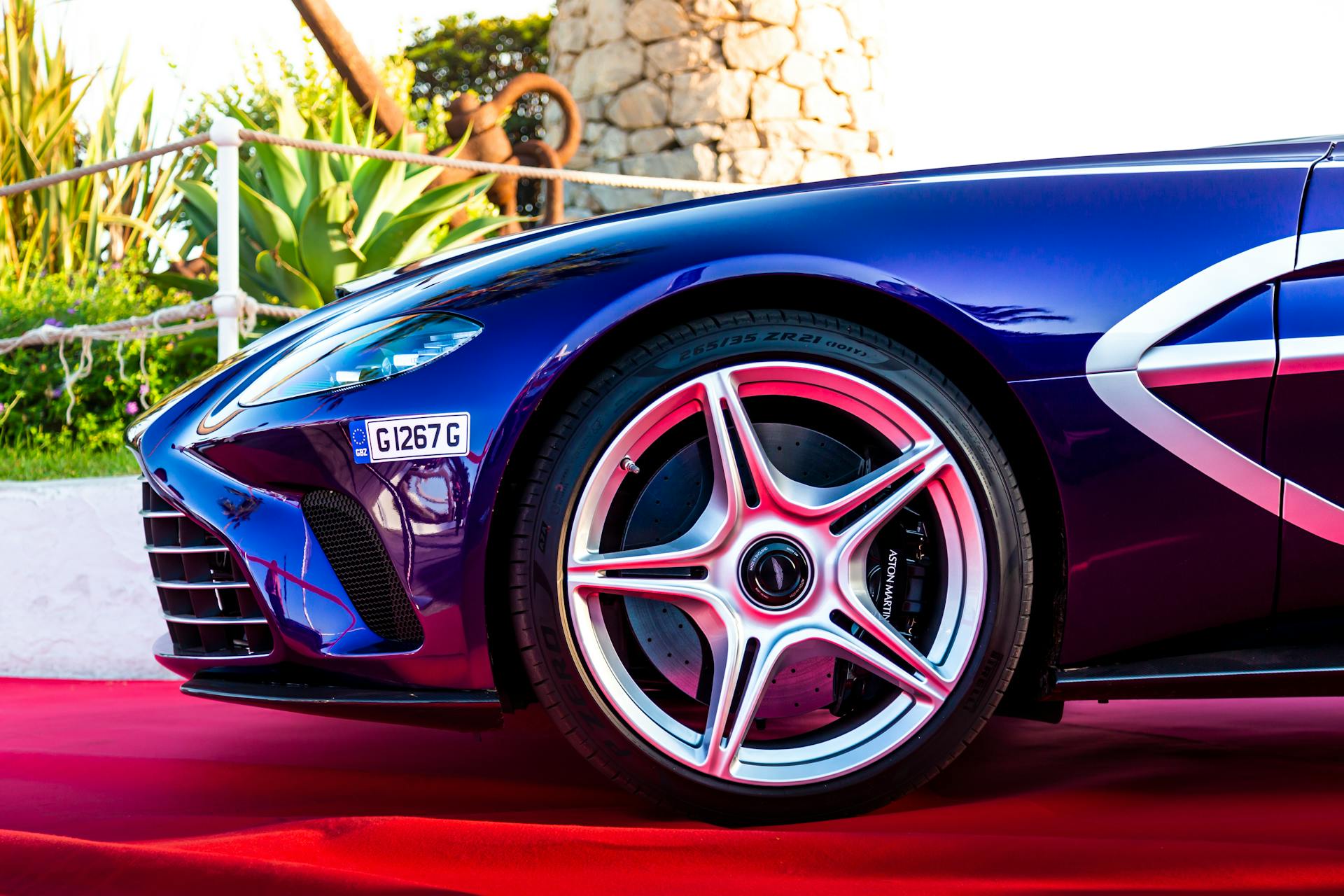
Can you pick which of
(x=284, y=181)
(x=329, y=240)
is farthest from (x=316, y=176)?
(x=329, y=240)

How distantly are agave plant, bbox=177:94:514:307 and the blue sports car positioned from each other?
11.1ft

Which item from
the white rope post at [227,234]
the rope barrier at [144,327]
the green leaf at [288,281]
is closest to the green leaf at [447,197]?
the green leaf at [288,281]

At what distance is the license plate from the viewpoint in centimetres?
164

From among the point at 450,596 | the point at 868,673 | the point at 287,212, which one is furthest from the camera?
the point at 287,212

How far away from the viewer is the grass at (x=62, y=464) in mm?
4055

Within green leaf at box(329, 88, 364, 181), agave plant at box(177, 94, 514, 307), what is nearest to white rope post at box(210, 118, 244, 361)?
agave plant at box(177, 94, 514, 307)

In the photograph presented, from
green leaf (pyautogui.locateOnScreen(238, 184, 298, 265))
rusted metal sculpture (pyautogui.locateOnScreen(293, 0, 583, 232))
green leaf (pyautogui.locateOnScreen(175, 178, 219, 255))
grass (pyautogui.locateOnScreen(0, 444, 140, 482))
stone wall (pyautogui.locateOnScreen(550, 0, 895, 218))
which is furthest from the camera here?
stone wall (pyautogui.locateOnScreen(550, 0, 895, 218))

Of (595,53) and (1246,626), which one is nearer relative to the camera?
(1246,626)

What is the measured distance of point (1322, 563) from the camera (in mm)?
1635

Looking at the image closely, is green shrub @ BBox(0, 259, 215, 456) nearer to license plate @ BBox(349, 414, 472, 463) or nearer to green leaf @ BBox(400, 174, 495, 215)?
green leaf @ BBox(400, 174, 495, 215)

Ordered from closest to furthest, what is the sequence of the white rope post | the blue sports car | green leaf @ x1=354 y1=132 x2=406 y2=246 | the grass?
1. the blue sports car
2. the white rope post
3. the grass
4. green leaf @ x1=354 y1=132 x2=406 y2=246

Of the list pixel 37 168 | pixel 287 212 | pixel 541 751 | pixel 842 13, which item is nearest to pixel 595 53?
pixel 842 13

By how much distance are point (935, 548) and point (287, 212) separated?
13.6 ft

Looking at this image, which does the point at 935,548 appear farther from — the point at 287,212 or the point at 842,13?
the point at 842,13
